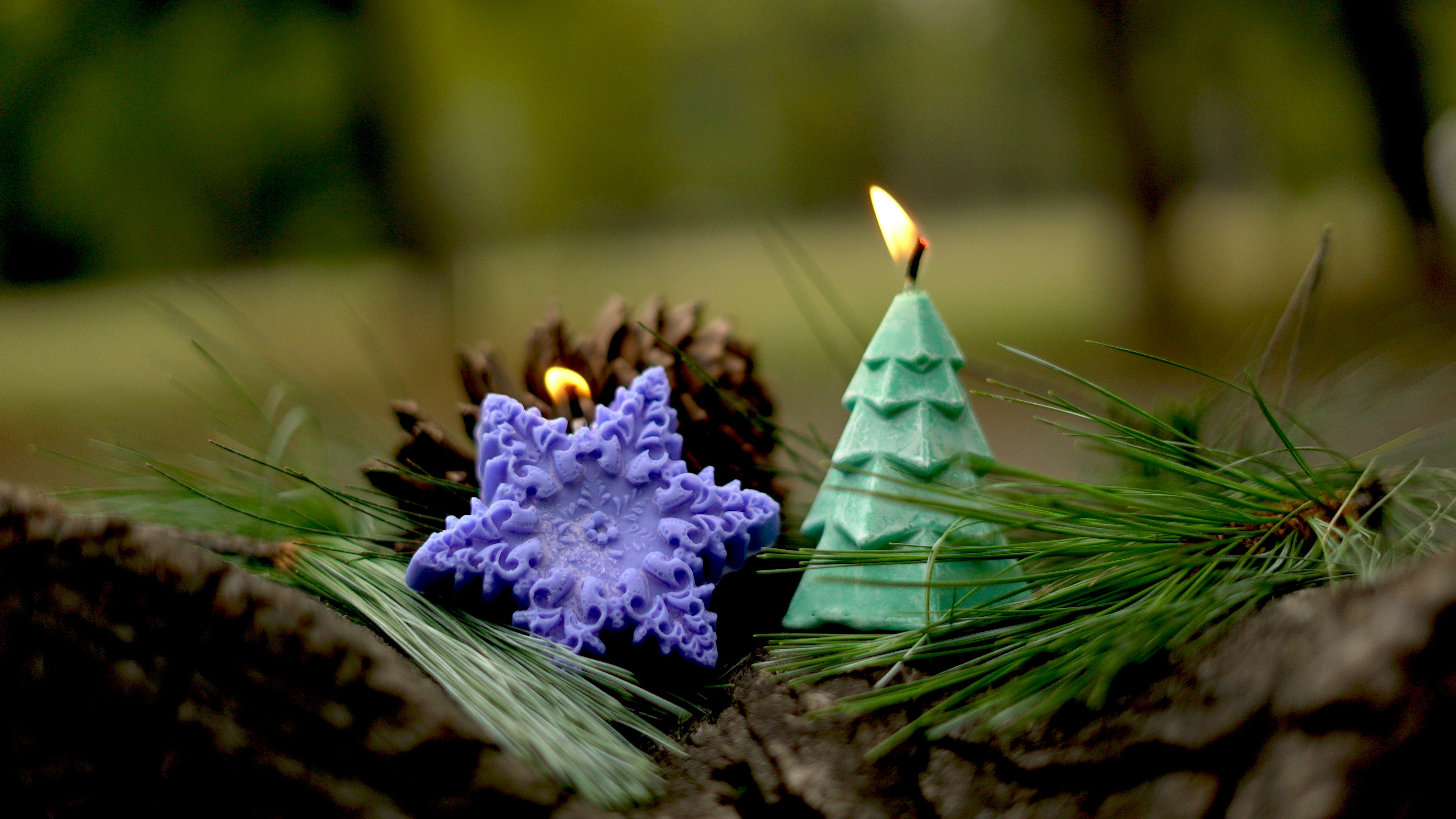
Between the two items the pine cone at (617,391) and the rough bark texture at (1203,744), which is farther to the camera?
the pine cone at (617,391)

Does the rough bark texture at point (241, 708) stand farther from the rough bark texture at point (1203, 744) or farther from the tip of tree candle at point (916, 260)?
the tip of tree candle at point (916, 260)

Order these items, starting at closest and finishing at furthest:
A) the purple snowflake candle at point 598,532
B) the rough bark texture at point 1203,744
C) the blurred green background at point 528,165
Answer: the rough bark texture at point 1203,744
the purple snowflake candle at point 598,532
the blurred green background at point 528,165

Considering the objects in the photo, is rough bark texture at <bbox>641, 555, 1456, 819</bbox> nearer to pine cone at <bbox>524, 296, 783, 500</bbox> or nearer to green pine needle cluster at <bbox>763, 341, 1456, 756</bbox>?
green pine needle cluster at <bbox>763, 341, 1456, 756</bbox>

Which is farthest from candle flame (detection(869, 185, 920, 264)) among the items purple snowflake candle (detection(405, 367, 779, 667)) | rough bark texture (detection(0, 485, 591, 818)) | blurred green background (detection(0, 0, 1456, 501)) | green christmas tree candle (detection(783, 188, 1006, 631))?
blurred green background (detection(0, 0, 1456, 501))

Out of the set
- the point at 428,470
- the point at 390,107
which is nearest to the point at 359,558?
the point at 428,470

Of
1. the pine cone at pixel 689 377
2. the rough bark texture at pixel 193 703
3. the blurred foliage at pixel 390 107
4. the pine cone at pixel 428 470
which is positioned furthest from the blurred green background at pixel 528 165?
the rough bark texture at pixel 193 703

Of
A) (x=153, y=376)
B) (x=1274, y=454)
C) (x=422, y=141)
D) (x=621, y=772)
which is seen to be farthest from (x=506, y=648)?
(x=153, y=376)

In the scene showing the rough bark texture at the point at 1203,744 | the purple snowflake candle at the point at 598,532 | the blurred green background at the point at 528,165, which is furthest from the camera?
the blurred green background at the point at 528,165
